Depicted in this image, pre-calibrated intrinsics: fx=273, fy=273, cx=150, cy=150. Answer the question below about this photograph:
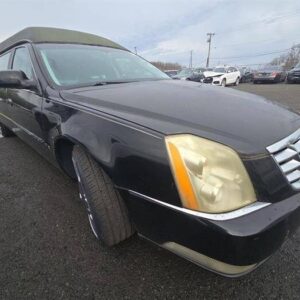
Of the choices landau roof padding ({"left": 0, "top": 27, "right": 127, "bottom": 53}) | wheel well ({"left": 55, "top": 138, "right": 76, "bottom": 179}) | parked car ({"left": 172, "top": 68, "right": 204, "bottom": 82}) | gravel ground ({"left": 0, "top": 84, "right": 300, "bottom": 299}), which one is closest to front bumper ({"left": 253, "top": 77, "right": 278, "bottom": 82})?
parked car ({"left": 172, "top": 68, "right": 204, "bottom": 82})

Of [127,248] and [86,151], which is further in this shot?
[127,248]

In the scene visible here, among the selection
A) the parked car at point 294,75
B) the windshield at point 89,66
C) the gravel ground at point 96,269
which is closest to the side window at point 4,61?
the windshield at point 89,66

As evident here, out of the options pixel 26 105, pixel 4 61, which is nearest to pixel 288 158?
pixel 26 105

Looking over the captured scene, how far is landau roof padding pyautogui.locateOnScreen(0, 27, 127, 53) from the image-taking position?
292 cm

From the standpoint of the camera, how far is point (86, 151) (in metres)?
1.74

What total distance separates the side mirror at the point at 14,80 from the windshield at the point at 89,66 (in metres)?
0.24

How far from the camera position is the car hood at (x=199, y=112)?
1.41m

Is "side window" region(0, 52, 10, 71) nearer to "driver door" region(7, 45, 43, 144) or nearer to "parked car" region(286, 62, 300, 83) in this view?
"driver door" region(7, 45, 43, 144)

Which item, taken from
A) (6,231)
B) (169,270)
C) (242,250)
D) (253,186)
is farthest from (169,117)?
(6,231)

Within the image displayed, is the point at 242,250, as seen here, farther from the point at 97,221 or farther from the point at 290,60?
the point at 290,60

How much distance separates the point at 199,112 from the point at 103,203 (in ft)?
2.64

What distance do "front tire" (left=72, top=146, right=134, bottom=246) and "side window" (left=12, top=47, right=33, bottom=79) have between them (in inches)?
54.2

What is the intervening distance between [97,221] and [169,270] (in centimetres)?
57

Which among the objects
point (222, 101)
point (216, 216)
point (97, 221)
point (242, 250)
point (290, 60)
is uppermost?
point (222, 101)
